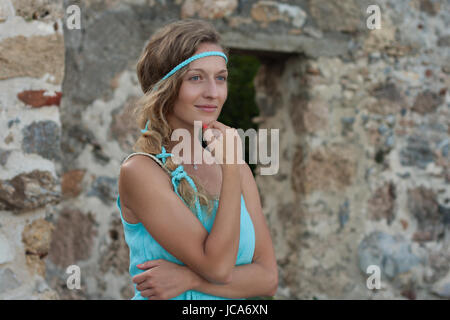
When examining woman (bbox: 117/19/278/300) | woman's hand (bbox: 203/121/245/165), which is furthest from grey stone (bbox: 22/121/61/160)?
woman's hand (bbox: 203/121/245/165)

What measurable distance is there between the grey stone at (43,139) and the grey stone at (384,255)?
7.25 feet

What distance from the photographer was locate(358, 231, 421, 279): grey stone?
3363 mm

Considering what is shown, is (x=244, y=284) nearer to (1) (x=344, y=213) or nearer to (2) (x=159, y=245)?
(2) (x=159, y=245)

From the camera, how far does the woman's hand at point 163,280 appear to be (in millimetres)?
1396

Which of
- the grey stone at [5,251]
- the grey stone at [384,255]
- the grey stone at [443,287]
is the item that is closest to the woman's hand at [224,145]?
the grey stone at [5,251]

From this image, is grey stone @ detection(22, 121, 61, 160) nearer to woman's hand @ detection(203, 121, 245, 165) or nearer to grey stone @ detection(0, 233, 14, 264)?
grey stone @ detection(0, 233, 14, 264)

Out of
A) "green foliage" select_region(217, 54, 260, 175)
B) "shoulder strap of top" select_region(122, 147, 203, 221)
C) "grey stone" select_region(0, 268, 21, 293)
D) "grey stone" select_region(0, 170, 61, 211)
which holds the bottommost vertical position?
"grey stone" select_region(0, 268, 21, 293)

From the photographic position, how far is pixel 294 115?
135 inches

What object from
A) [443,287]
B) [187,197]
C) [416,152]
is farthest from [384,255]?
[187,197]

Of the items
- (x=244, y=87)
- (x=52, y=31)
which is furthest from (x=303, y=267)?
(x=244, y=87)

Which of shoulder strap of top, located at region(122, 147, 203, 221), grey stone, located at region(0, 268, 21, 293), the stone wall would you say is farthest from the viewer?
the stone wall

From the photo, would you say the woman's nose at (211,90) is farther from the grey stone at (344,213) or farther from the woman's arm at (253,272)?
the grey stone at (344,213)

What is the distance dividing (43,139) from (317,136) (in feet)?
6.26

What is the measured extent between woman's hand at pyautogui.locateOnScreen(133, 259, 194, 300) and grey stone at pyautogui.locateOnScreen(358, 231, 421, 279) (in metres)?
2.24
